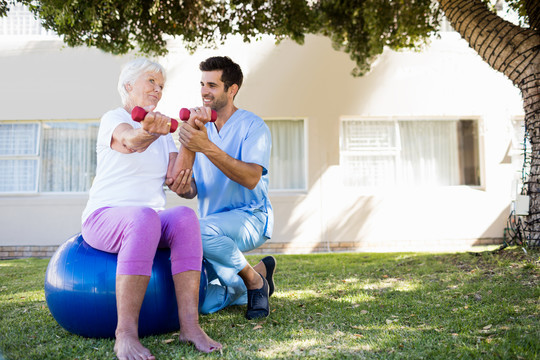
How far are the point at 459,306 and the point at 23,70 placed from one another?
8054mm

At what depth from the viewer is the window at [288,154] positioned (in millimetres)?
8812

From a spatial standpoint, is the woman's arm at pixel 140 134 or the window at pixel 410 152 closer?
the woman's arm at pixel 140 134

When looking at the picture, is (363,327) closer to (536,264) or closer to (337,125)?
(536,264)

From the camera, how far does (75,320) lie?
9.05 ft

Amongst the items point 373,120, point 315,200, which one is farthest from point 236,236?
point 373,120

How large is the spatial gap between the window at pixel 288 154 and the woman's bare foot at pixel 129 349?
647 cm

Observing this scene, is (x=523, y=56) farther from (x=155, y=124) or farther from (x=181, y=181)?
(x=155, y=124)

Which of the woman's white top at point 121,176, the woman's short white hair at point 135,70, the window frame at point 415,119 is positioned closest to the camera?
the woman's white top at point 121,176

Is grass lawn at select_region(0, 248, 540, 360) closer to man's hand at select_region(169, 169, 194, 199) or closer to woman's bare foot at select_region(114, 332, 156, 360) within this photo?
woman's bare foot at select_region(114, 332, 156, 360)

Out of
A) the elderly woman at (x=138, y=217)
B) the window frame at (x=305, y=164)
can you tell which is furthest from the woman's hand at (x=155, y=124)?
the window frame at (x=305, y=164)

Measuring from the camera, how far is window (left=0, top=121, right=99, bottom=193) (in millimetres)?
8688

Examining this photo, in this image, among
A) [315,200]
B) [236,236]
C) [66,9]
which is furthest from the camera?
[315,200]

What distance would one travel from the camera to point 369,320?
3168mm

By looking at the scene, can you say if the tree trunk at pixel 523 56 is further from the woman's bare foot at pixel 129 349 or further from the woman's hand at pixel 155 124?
the woman's bare foot at pixel 129 349
